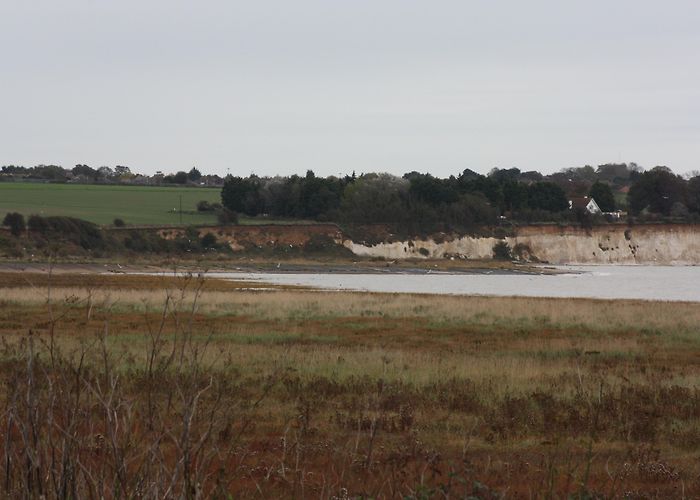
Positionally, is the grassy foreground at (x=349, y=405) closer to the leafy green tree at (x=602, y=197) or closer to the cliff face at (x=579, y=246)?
the cliff face at (x=579, y=246)

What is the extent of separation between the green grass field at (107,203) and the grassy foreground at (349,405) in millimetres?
81106

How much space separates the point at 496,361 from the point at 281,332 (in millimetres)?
8301

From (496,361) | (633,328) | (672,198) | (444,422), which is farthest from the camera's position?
(672,198)

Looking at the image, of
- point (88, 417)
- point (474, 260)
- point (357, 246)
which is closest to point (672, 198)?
point (474, 260)

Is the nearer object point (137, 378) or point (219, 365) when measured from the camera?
point (137, 378)

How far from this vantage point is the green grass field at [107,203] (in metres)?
118

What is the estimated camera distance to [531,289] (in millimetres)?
68938

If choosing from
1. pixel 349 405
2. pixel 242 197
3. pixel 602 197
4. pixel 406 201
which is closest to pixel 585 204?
pixel 602 197

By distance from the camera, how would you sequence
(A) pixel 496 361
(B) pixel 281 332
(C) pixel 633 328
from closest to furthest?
1. (A) pixel 496 361
2. (B) pixel 281 332
3. (C) pixel 633 328

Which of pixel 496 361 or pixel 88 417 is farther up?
pixel 88 417

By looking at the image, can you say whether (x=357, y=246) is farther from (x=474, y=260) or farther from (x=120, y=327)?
(x=120, y=327)

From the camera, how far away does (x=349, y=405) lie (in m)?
15.8

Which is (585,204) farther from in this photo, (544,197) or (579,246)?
(579,246)

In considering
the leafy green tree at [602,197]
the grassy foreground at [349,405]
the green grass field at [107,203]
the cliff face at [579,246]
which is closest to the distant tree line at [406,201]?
the cliff face at [579,246]
